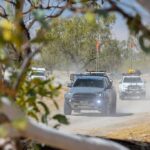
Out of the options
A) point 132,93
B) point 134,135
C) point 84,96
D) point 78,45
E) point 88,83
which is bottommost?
point 132,93

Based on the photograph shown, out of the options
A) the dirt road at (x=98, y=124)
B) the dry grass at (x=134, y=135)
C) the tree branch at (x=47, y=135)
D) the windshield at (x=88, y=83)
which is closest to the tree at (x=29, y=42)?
the tree branch at (x=47, y=135)

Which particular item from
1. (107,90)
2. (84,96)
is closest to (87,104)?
(84,96)

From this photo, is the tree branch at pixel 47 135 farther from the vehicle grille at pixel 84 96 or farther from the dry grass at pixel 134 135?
the vehicle grille at pixel 84 96

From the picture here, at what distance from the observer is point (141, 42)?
3.93 metres

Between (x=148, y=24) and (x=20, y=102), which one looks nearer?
(x=148, y=24)

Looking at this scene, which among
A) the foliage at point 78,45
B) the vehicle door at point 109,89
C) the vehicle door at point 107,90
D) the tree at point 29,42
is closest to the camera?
the tree at point 29,42

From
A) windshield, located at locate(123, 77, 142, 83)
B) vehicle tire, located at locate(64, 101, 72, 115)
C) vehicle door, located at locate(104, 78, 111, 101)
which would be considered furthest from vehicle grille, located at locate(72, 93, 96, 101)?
windshield, located at locate(123, 77, 142, 83)

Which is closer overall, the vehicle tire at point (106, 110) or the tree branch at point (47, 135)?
the tree branch at point (47, 135)

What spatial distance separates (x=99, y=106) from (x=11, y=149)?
73.7 feet

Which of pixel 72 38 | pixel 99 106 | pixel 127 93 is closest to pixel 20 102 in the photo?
pixel 99 106

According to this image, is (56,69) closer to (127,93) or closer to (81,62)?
(81,62)

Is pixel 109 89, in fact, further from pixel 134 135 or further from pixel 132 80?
pixel 132 80

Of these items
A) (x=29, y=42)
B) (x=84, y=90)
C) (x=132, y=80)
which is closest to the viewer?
(x=29, y=42)

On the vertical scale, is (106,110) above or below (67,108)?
below
